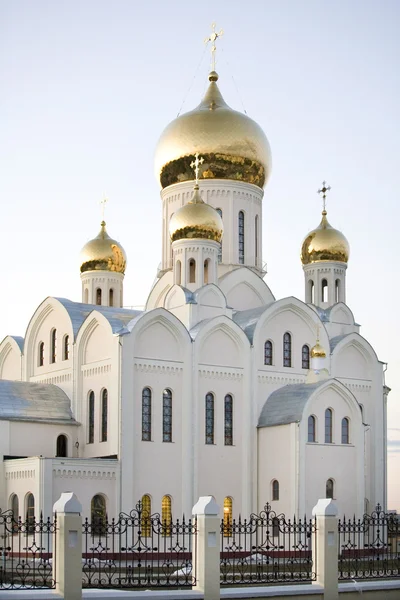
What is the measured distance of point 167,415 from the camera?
2892cm

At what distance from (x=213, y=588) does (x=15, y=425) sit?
1411cm

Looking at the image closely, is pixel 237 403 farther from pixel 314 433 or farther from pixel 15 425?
pixel 15 425

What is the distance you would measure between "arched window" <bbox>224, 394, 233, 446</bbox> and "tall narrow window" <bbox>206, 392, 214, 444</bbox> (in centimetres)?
43

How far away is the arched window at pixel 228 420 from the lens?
2984 centimetres

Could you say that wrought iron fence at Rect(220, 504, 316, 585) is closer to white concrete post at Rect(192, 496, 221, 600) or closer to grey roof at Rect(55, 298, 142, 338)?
white concrete post at Rect(192, 496, 221, 600)

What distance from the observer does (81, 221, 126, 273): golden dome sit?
35656 mm

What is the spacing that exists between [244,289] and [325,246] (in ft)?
11.3

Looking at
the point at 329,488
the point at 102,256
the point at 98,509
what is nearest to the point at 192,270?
the point at 102,256

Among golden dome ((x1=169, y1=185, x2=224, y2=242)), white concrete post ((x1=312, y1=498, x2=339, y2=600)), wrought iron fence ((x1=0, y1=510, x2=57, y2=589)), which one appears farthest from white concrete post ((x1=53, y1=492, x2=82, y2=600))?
golden dome ((x1=169, y1=185, x2=224, y2=242))

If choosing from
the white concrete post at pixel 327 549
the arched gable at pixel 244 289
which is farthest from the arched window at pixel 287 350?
the white concrete post at pixel 327 549

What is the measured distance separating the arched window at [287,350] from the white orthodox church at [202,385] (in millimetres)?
46

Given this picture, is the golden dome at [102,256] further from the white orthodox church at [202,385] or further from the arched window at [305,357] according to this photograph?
the arched window at [305,357]

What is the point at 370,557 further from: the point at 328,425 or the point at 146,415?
the point at 146,415

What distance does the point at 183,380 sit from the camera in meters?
29.1
